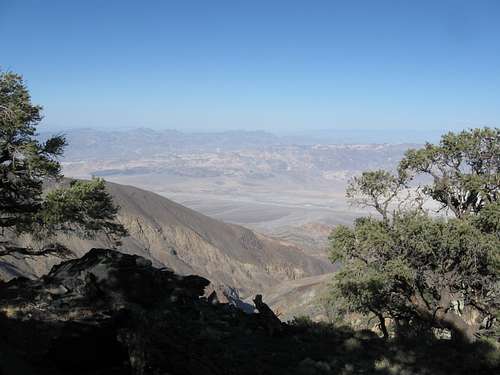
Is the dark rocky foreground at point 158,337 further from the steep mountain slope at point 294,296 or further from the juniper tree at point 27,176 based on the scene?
the steep mountain slope at point 294,296

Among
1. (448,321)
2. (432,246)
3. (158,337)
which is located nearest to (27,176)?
(158,337)

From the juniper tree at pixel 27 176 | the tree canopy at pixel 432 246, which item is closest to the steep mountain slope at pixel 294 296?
the tree canopy at pixel 432 246

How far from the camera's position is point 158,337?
8.83m

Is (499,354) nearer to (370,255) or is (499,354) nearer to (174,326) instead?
(370,255)

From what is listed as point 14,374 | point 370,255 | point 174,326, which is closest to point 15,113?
point 174,326

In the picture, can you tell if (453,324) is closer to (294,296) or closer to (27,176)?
(27,176)

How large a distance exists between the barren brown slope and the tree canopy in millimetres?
65712

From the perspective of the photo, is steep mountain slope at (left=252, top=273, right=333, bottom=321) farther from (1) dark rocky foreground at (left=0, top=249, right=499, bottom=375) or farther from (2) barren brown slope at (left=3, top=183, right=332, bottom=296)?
(1) dark rocky foreground at (left=0, top=249, right=499, bottom=375)

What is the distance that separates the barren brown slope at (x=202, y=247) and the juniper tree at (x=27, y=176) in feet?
196

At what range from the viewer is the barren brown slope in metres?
91.9

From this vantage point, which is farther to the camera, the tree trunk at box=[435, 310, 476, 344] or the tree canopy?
the tree canopy

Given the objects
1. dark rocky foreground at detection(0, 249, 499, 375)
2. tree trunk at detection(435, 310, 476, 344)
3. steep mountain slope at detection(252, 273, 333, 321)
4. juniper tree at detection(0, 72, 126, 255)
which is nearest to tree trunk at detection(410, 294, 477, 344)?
tree trunk at detection(435, 310, 476, 344)

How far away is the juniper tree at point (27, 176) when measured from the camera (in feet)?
59.0

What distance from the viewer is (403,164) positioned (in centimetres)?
2045
